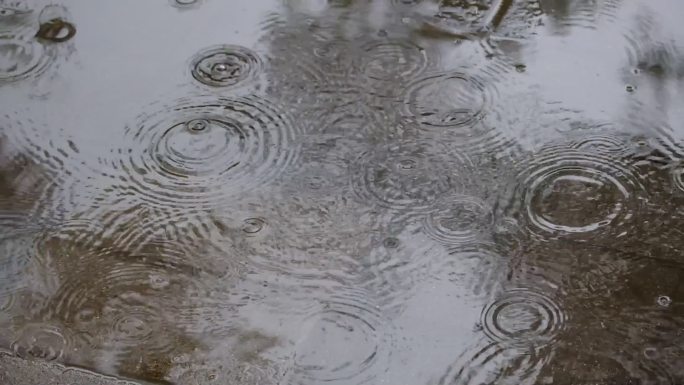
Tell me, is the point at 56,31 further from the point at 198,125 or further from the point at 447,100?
the point at 447,100

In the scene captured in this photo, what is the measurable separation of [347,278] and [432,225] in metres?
0.31

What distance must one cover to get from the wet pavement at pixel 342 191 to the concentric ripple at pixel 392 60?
0.01m

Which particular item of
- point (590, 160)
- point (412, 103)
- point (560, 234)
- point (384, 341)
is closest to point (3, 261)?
point (384, 341)

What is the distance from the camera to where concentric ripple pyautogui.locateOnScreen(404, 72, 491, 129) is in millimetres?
2975

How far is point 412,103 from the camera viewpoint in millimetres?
3035

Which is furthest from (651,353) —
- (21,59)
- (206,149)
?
(21,59)

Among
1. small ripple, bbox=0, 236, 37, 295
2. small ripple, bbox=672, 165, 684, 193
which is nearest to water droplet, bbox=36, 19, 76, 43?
small ripple, bbox=0, 236, 37, 295

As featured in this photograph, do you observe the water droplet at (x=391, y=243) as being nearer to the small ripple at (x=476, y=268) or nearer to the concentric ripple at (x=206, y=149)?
the small ripple at (x=476, y=268)

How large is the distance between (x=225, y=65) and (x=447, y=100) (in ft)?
2.61

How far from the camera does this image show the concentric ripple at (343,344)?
2.34 meters

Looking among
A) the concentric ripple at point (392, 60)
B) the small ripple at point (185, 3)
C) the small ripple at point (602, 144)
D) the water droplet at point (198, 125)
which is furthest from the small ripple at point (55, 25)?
the small ripple at point (602, 144)

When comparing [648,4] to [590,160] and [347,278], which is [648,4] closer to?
[590,160]

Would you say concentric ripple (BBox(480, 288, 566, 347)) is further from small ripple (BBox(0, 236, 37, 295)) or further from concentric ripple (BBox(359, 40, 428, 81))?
small ripple (BBox(0, 236, 37, 295))

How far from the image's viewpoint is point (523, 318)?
8.00ft
